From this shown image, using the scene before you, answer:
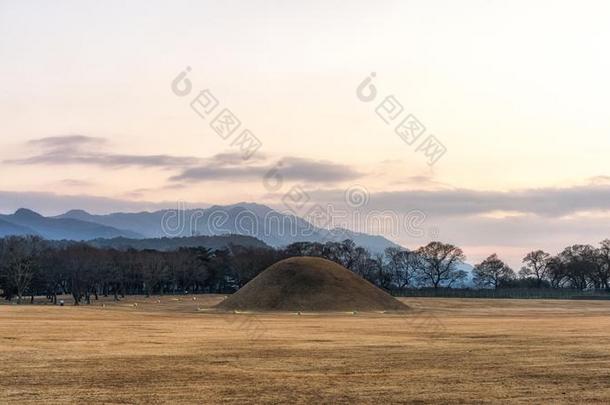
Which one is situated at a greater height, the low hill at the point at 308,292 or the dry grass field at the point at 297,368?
the low hill at the point at 308,292

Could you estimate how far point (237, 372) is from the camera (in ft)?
88.1

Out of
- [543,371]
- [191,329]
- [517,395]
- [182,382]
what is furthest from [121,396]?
[191,329]

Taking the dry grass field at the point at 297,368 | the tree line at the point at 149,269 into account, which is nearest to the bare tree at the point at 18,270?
the tree line at the point at 149,269

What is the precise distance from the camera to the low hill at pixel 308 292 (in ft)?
311

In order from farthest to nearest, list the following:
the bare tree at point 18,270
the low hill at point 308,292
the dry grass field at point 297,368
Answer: the bare tree at point 18,270 < the low hill at point 308,292 < the dry grass field at point 297,368

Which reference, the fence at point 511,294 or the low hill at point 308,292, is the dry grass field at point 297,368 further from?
the fence at point 511,294

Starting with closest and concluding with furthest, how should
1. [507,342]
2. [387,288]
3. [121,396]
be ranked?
[121,396], [507,342], [387,288]

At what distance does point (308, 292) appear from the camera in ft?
320

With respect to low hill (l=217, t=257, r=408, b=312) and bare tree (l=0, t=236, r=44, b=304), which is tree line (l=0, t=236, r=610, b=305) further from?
low hill (l=217, t=257, r=408, b=312)

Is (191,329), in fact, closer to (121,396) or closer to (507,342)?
(507,342)

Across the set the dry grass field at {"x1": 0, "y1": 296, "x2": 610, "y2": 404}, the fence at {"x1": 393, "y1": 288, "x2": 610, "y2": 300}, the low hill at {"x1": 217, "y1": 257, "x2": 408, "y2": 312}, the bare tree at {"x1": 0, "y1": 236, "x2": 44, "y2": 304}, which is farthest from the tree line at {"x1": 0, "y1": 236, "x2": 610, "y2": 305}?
the dry grass field at {"x1": 0, "y1": 296, "x2": 610, "y2": 404}

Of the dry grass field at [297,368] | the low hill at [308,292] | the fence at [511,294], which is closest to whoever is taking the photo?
the dry grass field at [297,368]

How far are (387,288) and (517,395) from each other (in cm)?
16089

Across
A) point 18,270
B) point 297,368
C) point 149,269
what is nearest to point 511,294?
point 149,269
